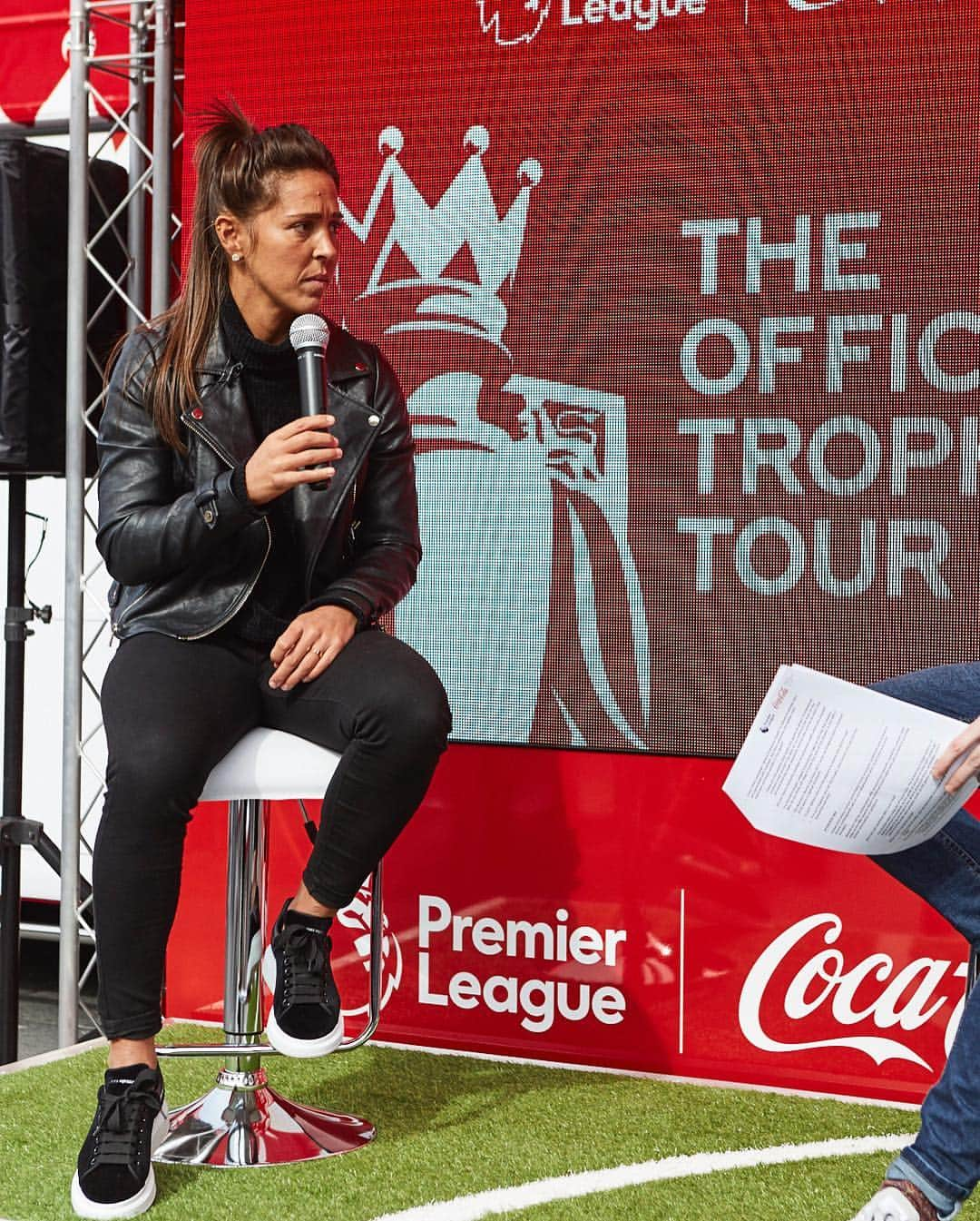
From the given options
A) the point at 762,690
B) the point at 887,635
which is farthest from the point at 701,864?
the point at 887,635

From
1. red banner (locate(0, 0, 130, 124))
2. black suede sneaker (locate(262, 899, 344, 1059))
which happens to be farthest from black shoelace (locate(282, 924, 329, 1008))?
red banner (locate(0, 0, 130, 124))

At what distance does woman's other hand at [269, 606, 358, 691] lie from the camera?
2260mm

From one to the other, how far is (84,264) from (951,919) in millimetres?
2199

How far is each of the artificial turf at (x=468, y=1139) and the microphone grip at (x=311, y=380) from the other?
0.99 meters

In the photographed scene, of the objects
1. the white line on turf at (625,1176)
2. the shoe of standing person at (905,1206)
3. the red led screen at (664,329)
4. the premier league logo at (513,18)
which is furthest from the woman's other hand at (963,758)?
the premier league logo at (513,18)

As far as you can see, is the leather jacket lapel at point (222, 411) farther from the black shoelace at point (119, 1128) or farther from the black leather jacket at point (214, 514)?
the black shoelace at point (119, 1128)

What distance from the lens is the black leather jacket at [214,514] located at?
7.36 ft

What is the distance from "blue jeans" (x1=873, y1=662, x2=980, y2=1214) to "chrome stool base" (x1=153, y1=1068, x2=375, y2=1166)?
945mm

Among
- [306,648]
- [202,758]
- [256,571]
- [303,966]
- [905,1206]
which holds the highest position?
[256,571]

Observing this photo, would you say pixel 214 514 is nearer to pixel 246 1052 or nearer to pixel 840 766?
pixel 246 1052

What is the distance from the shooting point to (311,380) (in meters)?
2.13

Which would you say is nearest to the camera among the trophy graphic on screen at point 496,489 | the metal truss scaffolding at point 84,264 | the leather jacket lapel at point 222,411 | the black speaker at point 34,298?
the leather jacket lapel at point 222,411

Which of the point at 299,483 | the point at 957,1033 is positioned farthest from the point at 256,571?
the point at 957,1033

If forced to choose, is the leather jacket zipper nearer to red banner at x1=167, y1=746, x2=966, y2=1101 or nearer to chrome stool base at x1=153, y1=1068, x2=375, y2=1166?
chrome stool base at x1=153, y1=1068, x2=375, y2=1166
